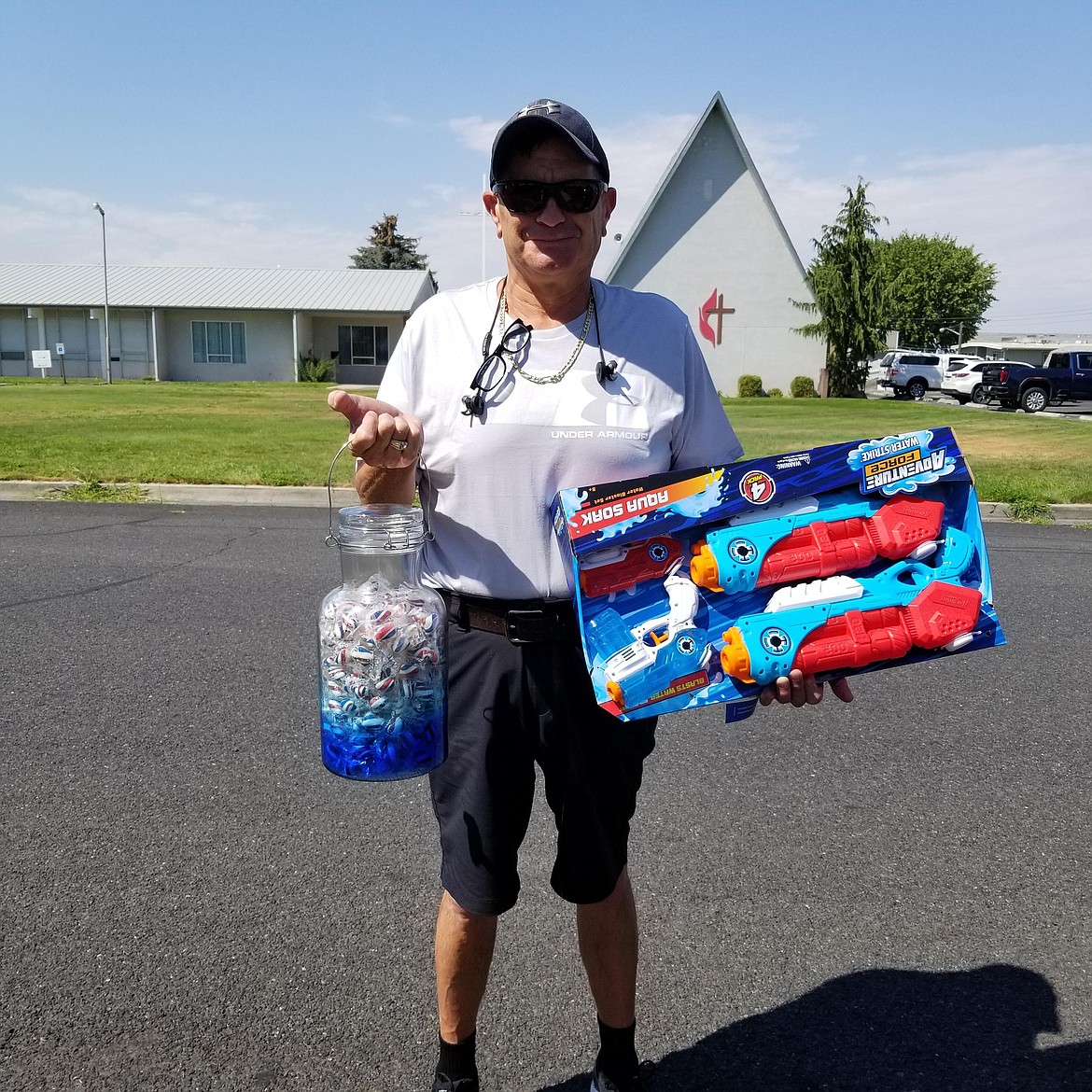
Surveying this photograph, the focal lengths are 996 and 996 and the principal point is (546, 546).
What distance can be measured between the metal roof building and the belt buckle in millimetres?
39451

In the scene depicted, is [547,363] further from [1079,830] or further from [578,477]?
[1079,830]

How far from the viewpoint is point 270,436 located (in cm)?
1641

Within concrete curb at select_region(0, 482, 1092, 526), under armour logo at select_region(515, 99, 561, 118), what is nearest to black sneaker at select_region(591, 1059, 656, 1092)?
under armour logo at select_region(515, 99, 561, 118)

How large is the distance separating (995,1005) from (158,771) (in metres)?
3.07

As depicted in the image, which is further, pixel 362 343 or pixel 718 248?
pixel 362 343

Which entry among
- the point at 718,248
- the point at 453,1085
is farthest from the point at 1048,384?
the point at 453,1085

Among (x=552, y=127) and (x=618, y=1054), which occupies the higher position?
(x=552, y=127)

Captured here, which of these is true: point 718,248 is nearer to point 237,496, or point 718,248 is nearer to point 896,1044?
point 237,496

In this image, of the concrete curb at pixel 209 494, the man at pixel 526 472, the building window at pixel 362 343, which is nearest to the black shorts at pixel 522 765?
the man at pixel 526 472

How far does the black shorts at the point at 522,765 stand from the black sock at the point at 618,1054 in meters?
0.35

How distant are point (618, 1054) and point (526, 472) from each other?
1.40 meters

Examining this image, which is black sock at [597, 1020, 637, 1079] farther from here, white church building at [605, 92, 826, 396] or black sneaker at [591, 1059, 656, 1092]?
white church building at [605, 92, 826, 396]

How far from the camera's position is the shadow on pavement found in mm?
2434

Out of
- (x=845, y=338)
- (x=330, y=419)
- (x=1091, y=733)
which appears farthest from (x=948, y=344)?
(x=1091, y=733)
